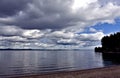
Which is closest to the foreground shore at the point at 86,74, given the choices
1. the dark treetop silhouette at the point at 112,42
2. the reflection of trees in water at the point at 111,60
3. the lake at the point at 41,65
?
the lake at the point at 41,65

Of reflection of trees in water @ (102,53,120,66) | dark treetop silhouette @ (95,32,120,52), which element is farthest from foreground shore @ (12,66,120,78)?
dark treetop silhouette @ (95,32,120,52)

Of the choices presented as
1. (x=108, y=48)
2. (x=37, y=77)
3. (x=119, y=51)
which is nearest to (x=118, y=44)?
(x=119, y=51)

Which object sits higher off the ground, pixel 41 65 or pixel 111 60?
pixel 41 65

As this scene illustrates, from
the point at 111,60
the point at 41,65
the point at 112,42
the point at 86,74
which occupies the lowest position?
the point at 111,60

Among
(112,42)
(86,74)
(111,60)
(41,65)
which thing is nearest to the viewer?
(86,74)

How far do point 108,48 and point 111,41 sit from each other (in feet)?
45.5

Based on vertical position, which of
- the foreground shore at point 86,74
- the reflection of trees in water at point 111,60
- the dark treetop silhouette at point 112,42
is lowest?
the reflection of trees in water at point 111,60

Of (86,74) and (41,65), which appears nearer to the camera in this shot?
(86,74)

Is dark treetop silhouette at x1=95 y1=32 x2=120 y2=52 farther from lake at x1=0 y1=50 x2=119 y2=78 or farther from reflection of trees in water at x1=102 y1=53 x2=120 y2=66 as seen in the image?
lake at x1=0 y1=50 x2=119 y2=78

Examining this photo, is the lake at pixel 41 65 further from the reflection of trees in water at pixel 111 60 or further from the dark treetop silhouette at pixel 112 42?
the dark treetop silhouette at pixel 112 42

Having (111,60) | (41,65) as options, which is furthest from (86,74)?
(111,60)

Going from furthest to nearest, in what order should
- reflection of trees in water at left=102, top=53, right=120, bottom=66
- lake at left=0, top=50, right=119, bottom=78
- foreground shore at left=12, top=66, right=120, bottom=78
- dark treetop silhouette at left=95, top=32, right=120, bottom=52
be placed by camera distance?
dark treetop silhouette at left=95, top=32, right=120, bottom=52 → reflection of trees in water at left=102, top=53, right=120, bottom=66 → lake at left=0, top=50, right=119, bottom=78 → foreground shore at left=12, top=66, right=120, bottom=78

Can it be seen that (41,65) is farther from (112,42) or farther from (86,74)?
(112,42)

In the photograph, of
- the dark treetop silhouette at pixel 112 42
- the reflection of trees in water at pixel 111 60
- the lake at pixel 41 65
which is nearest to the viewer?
the lake at pixel 41 65
